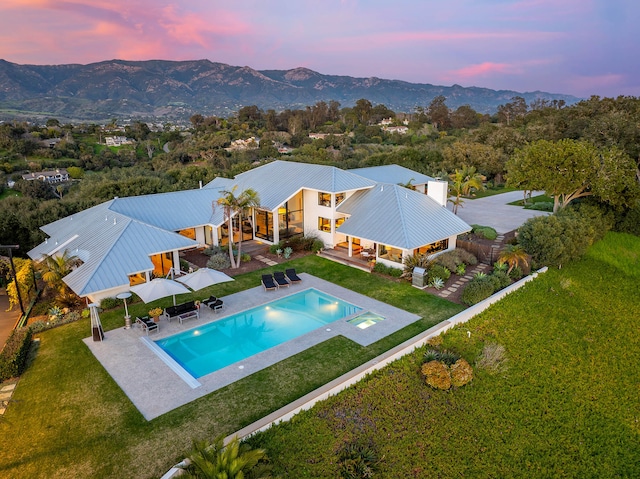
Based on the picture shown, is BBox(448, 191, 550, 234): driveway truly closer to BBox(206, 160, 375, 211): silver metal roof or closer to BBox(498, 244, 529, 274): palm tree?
BBox(498, 244, 529, 274): palm tree

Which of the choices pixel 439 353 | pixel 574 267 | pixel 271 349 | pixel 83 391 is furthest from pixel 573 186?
pixel 83 391

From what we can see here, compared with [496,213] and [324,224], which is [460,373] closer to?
[324,224]

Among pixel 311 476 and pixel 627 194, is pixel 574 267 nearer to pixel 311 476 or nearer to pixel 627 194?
pixel 627 194

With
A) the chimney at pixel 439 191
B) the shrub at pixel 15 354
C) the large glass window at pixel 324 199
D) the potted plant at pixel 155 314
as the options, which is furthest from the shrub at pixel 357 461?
the chimney at pixel 439 191

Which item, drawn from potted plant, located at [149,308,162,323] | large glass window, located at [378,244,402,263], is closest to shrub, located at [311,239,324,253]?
large glass window, located at [378,244,402,263]

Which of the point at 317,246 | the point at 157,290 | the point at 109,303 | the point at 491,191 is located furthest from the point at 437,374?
the point at 491,191
